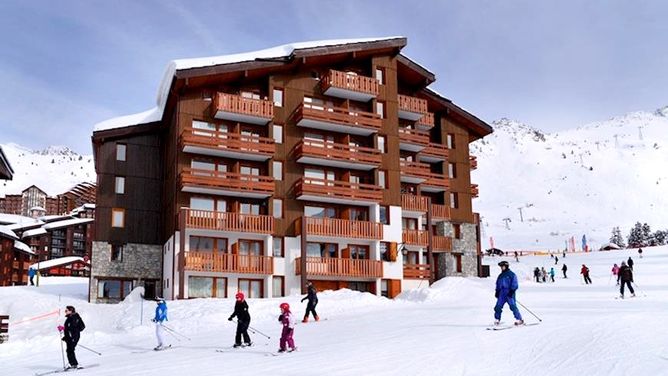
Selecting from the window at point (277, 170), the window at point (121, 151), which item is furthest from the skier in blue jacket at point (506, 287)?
the window at point (121, 151)

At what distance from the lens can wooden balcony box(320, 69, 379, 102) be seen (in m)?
41.0

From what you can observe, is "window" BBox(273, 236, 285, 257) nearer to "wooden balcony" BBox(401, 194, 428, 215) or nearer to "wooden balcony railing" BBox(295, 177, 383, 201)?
"wooden balcony railing" BBox(295, 177, 383, 201)

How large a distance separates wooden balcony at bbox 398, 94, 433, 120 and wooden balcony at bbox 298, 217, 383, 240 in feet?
30.2

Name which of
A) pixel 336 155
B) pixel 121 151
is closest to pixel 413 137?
pixel 336 155

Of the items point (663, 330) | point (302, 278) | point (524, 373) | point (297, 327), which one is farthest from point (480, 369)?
point (302, 278)

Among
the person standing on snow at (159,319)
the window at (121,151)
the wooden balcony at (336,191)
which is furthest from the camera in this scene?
the window at (121,151)

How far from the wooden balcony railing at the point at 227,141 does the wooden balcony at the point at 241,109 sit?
1.19 m

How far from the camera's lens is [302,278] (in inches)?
1464

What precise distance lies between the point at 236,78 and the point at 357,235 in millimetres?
11104

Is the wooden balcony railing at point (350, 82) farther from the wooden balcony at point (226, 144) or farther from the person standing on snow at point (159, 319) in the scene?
the person standing on snow at point (159, 319)

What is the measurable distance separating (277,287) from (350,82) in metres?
12.8

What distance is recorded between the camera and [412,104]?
46.0m

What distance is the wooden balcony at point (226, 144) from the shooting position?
3662 cm

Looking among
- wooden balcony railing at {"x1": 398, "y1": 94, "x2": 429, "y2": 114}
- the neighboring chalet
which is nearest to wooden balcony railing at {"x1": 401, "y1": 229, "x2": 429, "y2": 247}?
the neighboring chalet
